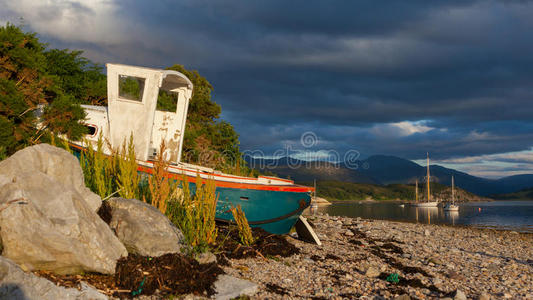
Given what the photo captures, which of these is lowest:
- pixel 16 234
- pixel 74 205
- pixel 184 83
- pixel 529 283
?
pixel 529 283

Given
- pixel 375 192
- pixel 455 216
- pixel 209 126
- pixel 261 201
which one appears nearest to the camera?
pixel 261 201

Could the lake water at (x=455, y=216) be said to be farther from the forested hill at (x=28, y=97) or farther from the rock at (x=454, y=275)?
the forested hill at (x=28, y=97)

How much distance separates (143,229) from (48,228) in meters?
1.86

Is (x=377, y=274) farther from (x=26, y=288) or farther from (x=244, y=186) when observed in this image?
(x=26, y=288)

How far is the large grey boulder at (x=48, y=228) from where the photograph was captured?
5.45 meters

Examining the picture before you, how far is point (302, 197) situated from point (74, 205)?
→ 8043 millimetres

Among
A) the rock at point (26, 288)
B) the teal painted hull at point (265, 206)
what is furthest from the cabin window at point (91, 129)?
the rock at point (26, 288)

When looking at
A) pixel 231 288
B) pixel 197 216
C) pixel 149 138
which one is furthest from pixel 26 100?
pixel 231 288

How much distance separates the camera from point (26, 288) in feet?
15.7

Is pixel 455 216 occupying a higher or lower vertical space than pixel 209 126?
lower

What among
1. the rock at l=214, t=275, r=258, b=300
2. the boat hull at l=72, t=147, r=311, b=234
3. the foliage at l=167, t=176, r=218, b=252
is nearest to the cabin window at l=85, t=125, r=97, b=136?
the boat hull at l=72, t=147, r=311, b=234

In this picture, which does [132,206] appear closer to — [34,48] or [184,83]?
[184,83]

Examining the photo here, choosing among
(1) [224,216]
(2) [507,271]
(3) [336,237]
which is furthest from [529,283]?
(1) [224,216]

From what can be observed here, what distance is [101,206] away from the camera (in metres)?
7.70
